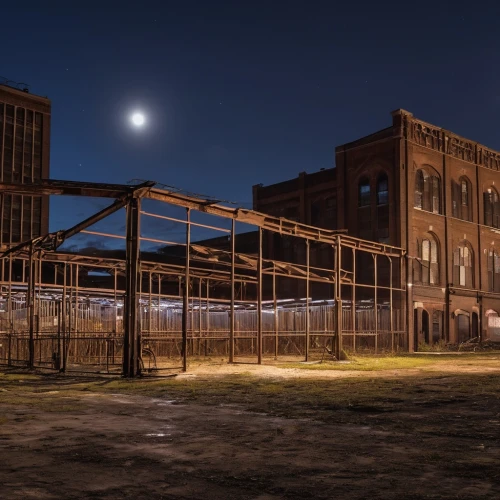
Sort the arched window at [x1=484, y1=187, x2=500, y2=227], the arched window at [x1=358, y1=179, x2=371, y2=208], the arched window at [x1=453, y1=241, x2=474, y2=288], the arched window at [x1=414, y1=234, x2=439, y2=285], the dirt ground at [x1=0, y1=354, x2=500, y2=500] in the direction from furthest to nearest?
the arched window at [x1=484, y1=187, x2=500, y2=227], the arched window at [x1=453, y1=241, x2=474, y2=288], the arched window at [x1=358, y1=179, x2=371, y2=208], the arched window at [x1=414, y1=234, x2=439, y2=285], the dirt ground at [x1=0, y1=354, x2=500, y2=500]

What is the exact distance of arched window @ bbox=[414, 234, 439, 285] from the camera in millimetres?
38031

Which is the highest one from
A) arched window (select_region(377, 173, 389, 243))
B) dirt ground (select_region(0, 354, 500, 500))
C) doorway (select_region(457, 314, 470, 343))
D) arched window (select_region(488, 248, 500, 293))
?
arched window (select_region(377, 173, 389, 243))

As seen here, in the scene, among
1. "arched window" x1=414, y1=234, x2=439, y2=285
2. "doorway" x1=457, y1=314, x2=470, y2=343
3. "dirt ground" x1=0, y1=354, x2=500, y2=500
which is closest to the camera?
"dirt ground" x1=0, y1=354, x2=500, y2=500

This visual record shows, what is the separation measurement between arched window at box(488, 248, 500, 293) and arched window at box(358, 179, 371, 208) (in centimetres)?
1044

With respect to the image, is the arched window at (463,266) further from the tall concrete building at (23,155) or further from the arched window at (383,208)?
the tall concrete building at (23,155)

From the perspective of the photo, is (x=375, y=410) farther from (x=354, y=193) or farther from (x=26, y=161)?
(x=26, y=161)

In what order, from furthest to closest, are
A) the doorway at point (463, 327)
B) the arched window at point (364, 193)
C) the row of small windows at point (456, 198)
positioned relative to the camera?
1. the doorway at point (463, 327)
2. the arched window at point (364, 193)
3. the row of small windows at point (456, 198)

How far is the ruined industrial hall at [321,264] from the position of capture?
26.5 metres

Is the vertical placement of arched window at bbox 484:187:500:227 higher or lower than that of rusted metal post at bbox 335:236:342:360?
higher

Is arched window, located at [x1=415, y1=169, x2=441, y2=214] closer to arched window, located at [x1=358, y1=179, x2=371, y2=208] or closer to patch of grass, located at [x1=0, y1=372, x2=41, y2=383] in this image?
arched window, located at [x1=358, y1=179, x2=371, y2=208]

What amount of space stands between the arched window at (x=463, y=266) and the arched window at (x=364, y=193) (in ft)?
22.1

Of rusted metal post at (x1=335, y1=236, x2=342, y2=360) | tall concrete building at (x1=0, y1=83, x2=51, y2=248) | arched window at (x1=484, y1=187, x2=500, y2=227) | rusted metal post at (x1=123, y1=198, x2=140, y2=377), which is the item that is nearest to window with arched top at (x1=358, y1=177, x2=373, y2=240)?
arched window at (x1=484, y1=187, x2=500, y2=227)

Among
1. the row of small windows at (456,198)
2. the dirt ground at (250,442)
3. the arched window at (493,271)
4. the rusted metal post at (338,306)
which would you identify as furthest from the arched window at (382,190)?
the dirt ground at (250,442)

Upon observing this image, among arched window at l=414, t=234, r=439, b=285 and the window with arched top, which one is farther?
the window with arched top
